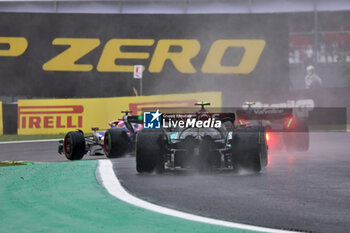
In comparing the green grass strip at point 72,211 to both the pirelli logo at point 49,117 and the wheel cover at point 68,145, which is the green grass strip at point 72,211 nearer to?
the wheel cover at point 68,145

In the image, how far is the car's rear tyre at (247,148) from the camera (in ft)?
33.7

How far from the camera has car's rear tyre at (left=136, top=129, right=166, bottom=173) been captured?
10.2 metres

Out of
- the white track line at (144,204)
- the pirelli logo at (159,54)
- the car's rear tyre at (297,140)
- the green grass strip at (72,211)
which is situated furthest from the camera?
the pirelli logo at (159,54)

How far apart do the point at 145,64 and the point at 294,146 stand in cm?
1502

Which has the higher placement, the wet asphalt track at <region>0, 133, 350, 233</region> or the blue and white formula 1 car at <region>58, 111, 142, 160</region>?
the blue and white formula 1 car at <region>58, 111, 142, 160</region>

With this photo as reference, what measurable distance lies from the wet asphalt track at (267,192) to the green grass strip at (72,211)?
560 millimetres

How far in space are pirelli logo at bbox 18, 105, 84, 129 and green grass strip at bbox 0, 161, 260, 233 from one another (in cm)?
1606

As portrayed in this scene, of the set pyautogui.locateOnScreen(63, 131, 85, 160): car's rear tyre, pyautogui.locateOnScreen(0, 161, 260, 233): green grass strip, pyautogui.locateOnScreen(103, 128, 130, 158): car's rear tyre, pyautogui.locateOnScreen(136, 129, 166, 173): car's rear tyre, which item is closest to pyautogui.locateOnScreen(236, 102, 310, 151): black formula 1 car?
pyautogui.locateOnScreen(103, 128, 130, 158): car's rear tyre

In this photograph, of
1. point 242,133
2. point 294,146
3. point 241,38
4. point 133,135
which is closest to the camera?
point 242,133

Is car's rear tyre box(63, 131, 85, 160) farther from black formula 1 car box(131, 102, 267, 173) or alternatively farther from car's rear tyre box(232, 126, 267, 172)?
car's rear tyre box(232, 126, 267, 172)

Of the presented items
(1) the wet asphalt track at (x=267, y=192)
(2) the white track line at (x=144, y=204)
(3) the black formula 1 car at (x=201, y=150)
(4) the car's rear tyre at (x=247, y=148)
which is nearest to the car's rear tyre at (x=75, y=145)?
(1) the wet asphalt track at (x=267, y=192)

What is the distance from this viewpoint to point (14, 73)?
2902 cm

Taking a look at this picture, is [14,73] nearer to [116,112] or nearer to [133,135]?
[116,112]

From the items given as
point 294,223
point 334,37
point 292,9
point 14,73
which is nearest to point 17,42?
point 14,73
